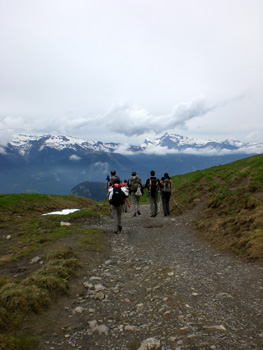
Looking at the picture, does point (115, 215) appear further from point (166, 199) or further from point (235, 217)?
point (235, 217)

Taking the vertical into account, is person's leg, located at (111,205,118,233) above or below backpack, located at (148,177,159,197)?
below

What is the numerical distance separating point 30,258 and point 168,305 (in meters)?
6.95

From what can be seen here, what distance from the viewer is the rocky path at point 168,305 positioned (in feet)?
17.0

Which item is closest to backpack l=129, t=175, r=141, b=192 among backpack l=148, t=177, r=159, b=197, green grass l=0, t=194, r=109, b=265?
backpack l=148, t=177, r=159, b=197

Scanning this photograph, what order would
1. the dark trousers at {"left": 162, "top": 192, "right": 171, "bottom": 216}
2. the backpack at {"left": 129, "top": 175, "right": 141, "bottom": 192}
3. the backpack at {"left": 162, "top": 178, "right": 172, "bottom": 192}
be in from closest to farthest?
the backpack at {"left": 162, "top": 178, "right": 172, "bottom": 192} → the backpack at {"left": 129, "top": 175, "right": 141, "bottom": 192} → the dark trousers at {"left": 162, "top": 192, "right": 171, "bottom": 216}

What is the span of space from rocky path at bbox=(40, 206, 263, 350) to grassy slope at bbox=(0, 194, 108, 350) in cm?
77

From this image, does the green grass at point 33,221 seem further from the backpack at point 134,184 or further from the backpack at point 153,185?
the backpack at point 153,185

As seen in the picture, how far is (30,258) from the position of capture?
1071 cm

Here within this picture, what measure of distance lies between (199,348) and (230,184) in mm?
17868

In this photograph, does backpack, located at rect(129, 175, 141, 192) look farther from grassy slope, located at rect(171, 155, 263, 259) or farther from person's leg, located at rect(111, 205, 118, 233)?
person's leg, located at rect(111, 205, 118, 233)

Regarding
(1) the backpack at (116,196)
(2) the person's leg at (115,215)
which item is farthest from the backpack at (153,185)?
(2) the person's leg at (115,215)

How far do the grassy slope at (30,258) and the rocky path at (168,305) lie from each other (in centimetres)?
77

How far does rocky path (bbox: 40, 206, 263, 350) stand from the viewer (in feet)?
17.0

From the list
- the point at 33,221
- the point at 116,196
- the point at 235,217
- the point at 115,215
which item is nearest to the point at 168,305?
the point at 235,217
